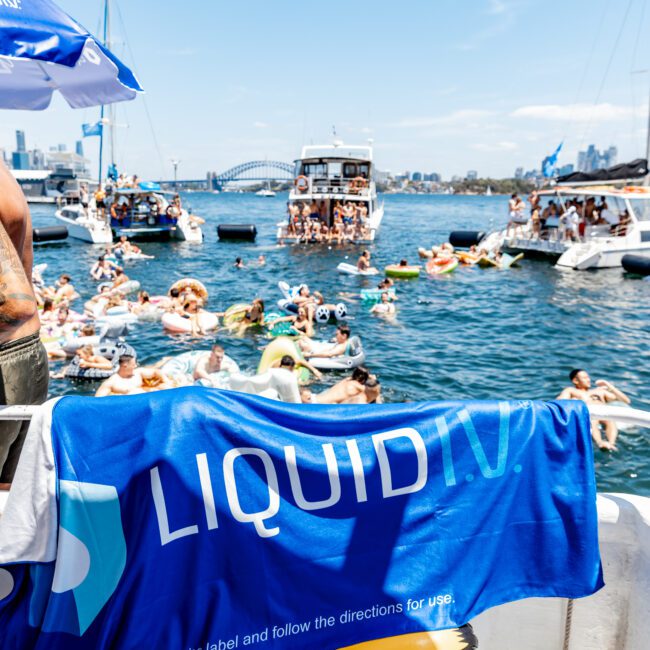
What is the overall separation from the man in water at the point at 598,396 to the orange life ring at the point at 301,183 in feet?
88.1

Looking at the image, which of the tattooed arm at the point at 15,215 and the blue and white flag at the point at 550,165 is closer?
the tattooed arm at the point at 15,215

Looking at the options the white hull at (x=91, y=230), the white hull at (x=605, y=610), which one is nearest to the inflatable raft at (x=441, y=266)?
the white hull at (x=91, y=230)

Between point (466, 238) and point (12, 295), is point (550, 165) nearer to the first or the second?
point (466, 238)

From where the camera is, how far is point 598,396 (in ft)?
30.3

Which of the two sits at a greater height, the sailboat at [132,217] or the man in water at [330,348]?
the sailboat at [132,217]

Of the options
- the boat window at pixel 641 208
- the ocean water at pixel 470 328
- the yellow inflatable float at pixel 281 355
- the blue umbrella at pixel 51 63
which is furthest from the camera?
the boat window at pixel 641 208

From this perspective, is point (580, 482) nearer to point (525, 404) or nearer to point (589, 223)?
point (525, 404)

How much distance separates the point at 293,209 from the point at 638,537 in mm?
31581

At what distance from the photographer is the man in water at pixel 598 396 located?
825 centimetres

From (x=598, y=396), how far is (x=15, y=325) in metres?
8.79

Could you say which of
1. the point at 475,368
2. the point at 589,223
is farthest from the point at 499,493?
the point at 589,223

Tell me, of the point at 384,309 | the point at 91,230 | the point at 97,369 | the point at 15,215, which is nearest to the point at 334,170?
the point at 91,230

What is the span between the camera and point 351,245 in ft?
107

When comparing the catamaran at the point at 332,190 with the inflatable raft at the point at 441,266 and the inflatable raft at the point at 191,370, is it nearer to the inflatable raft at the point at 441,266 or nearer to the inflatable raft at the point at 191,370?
the inflatable raft at the point at 441,266
